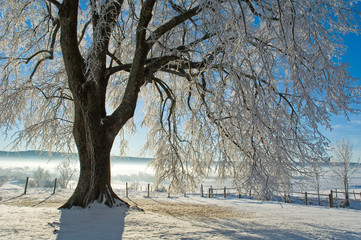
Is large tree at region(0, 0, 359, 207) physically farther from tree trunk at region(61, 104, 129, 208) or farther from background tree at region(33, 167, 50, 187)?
background tree at region(33, 167, 50, 187)

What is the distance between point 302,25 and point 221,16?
4.96 feet

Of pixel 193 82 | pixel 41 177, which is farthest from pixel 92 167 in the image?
pixel 41 177

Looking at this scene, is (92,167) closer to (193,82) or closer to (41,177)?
(193,82)

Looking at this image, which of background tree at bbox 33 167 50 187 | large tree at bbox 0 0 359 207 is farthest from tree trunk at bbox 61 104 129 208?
background tree at bbox 33 167 50 187

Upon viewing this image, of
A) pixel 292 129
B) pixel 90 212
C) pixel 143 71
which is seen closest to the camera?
pixel 292 129

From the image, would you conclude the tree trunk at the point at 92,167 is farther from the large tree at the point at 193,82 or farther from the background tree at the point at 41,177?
the background tree at the point at 41,177

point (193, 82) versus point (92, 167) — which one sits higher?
point (193, 82)

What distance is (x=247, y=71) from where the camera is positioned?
4547 mm

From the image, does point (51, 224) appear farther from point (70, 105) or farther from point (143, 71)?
point (70, 105)

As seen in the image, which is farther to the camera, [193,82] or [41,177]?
[41,177]

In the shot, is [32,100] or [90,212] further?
[32,100]

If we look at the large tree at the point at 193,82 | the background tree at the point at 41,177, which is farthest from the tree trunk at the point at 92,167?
the background tree at the point at 41,177

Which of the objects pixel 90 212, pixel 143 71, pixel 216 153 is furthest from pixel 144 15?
pixel 90 212

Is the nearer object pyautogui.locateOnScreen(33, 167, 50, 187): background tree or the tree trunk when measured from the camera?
the tree trunk
